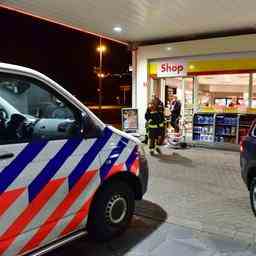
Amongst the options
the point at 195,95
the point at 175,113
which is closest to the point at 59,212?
the point at 175,113

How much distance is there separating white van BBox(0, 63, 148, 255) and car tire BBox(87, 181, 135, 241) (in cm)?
1

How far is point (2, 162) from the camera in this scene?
2.61 m

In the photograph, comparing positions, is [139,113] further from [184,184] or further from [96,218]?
[96,218]

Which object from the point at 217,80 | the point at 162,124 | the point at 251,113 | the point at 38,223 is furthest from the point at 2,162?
the point at 217,80

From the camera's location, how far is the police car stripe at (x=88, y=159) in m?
3.21

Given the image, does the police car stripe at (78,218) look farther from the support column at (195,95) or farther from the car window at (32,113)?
the support column at (195,95)

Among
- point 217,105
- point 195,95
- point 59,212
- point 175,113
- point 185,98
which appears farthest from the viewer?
point 185,98

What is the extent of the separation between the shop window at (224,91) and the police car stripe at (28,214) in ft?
29.0

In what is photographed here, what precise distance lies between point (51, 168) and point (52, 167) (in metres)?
0.01

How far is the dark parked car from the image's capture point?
4.41 m

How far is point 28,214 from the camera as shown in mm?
2863

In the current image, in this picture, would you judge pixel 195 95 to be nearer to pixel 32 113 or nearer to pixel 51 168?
pixel 32 113

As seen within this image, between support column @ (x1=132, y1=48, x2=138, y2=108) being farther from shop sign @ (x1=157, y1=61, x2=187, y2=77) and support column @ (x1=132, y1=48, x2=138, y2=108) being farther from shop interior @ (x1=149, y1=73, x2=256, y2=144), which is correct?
shop interior @ (x1=149, y1=73, x2=256, y2=144)

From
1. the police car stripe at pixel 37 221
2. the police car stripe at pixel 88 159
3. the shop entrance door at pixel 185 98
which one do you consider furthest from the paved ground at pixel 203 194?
A: the shop entrance door at pixel 185 98
